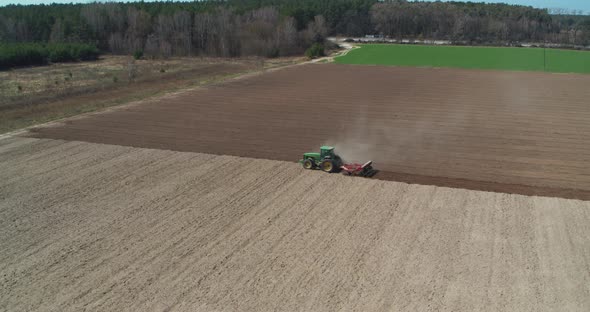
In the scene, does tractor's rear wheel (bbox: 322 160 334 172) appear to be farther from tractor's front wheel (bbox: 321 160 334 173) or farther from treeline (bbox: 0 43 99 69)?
treeline (bbox: 0 43 99 69)

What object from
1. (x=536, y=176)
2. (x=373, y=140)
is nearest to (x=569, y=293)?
(x=536, y=176)

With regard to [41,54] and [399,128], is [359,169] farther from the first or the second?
[41,54]

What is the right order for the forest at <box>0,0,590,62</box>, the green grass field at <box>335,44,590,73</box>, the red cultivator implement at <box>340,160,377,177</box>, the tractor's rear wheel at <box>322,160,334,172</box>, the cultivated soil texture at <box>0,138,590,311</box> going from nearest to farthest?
the cultivated soil texture at <box>0,138,590,311</box> → the red cultivator implement at <box>340,160,377,177</box> → the tractor's rear wheel at <box>322,160,334,172</box> → the green grass field at <box>335,44,590,73</box> → the forest at <box>0,0,590,62</box>

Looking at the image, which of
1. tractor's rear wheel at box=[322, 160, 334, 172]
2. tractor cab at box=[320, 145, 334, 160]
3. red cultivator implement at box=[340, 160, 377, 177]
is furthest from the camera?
tractor cab at box=[320, 145, 334, 160]

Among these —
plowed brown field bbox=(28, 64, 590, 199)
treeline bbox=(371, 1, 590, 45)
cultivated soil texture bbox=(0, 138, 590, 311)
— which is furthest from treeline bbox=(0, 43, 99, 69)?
treeline bbox=(371, 1, 590, 45)

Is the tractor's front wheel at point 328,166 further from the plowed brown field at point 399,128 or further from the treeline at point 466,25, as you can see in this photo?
the treeline at point 466,25

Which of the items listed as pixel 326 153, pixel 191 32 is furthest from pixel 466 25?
pixel 326 153
